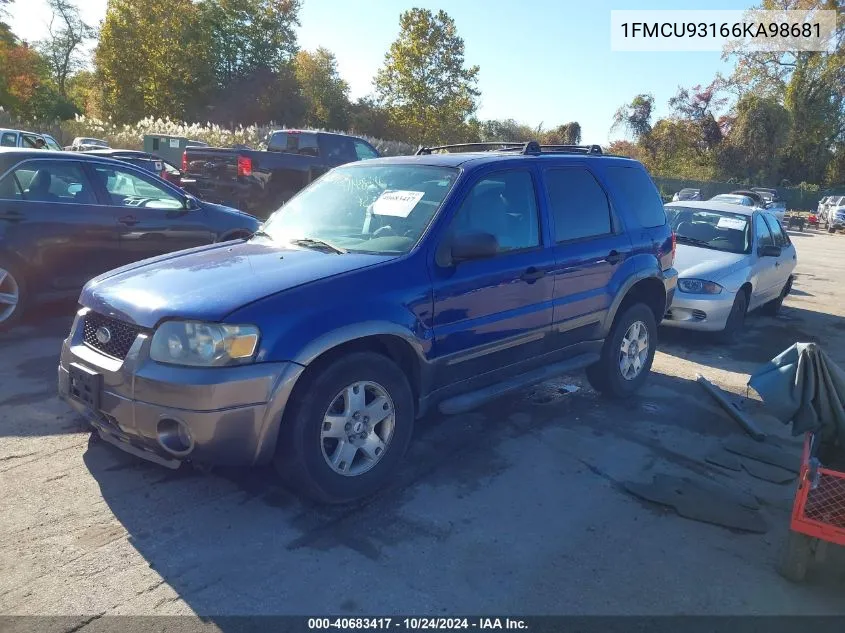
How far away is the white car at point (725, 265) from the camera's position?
7531 millimetres

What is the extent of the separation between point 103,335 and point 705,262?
677 centimetres

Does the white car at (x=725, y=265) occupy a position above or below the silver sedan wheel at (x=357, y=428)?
above

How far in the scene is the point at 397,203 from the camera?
13.8ft

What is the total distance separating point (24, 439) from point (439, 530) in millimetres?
2700

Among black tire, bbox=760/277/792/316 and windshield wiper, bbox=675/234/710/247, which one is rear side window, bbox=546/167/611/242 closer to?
windshield wiper, bbox=675/234/710/247

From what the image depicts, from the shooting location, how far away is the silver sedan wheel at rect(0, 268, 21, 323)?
6.11 m

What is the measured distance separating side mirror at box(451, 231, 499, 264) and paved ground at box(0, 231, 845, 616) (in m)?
1.34

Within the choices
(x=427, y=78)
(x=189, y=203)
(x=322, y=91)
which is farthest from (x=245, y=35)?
(x=189, y=203)

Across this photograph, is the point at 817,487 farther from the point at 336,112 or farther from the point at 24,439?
the point at 336,112

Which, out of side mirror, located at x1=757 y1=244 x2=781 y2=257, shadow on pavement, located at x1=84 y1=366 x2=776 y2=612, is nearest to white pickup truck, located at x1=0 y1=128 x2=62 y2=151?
shadow on pavement, located at x1=84 y1=366 x2=776 y2=612

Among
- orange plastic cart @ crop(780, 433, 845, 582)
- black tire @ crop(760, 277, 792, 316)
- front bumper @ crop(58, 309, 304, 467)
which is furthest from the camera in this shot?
black tire @ crop(760, 277, 792, 316)

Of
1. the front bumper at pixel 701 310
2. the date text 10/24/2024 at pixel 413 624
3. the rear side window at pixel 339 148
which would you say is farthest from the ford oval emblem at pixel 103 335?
the rear side window at pixel 339 148

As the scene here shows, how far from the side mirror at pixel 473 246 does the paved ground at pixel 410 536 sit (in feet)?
4.39

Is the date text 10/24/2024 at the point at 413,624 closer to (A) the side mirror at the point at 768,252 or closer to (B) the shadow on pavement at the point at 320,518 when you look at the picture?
(B) the shadow on pavement at the point at 320,518
